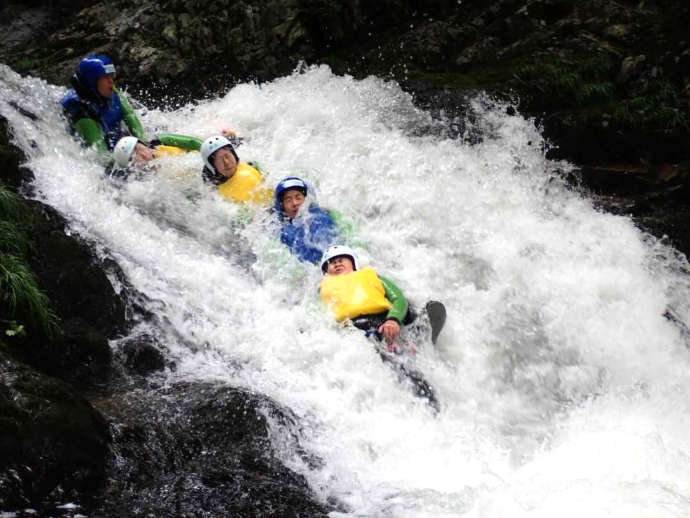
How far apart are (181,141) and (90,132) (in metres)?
1.00

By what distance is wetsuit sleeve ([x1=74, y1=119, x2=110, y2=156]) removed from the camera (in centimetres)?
766

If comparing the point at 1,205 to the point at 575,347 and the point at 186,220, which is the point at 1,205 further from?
the point at 575,347

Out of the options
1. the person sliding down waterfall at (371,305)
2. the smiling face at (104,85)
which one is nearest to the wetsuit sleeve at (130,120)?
the smiling face at (104,85)

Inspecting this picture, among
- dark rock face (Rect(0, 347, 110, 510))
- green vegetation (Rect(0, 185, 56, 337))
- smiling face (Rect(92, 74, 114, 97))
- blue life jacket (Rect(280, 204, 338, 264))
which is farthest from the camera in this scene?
smiling face (Rect(92, 74, 114, 97))

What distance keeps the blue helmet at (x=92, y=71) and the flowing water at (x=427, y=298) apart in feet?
1.76

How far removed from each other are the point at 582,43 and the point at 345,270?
17.1 ft

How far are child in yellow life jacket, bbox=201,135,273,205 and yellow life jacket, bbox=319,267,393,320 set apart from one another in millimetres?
1922

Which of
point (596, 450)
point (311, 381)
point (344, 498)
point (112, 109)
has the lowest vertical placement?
point (344, 498)

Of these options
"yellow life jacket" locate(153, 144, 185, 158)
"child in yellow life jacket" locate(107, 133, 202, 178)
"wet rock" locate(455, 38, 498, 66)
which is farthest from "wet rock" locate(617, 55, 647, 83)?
"child in yellow life jacket" locate(107, 133, 202, 178)

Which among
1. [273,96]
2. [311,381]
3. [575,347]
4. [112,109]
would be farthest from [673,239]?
[112,109]

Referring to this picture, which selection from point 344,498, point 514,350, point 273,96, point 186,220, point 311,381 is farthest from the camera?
point 273,96

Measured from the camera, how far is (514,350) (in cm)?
561

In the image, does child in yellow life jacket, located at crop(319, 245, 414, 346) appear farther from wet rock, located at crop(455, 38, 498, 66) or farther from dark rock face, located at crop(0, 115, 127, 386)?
wet rock, located at crop(455, 38, 498, 66)

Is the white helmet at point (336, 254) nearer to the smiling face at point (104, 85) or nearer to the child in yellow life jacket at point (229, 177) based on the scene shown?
the child in yellow life jacket at point (229, 177)
